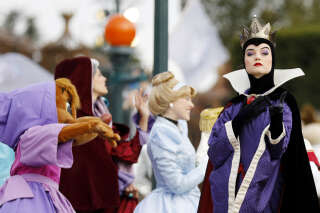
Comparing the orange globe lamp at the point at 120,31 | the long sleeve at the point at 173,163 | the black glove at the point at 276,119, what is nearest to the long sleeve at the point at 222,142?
the black glove at the point at 276,119

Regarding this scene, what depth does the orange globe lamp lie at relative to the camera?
8.88 m

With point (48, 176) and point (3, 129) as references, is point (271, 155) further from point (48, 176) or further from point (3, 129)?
point (3, 129)

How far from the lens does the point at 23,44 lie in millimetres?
21438

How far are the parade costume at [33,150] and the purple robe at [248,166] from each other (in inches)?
40.4

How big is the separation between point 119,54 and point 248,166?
6.81 meters

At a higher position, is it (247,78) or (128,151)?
(247,78)

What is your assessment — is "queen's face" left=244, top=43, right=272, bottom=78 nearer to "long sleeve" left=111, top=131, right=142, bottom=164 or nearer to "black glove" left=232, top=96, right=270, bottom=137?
"black glove" left=232, top=96, right=270, bottom=137

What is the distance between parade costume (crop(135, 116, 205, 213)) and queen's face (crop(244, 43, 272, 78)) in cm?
114

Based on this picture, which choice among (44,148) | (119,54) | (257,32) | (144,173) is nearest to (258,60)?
(257,32)

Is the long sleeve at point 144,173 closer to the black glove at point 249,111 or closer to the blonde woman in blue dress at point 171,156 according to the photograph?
the blonde woman in blue dress at point 171,156

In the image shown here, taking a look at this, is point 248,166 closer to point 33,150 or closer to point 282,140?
point 282,140

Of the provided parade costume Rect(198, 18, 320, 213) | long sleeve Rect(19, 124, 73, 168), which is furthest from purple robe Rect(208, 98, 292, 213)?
long sleeve Rect(19, 124, 73, 168)

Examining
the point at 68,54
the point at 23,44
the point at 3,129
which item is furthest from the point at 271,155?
the point at 23,44

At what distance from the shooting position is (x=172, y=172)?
15.1 ft
